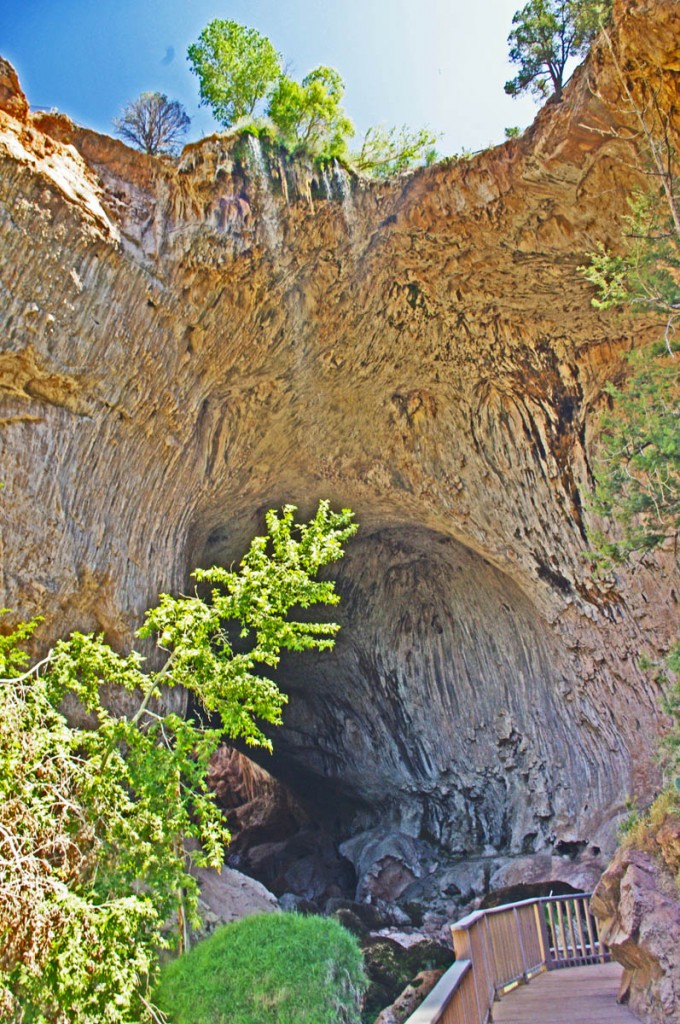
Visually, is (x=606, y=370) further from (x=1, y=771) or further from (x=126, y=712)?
(x=1, y=771)

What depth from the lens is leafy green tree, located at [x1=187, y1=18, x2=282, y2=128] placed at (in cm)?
1342

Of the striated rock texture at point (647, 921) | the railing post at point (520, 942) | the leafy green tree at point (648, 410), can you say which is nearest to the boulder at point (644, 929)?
the striated rock texture at point (647, 921)

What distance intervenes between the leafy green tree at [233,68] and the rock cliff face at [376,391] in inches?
109

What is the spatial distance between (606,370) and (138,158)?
28.0 ft

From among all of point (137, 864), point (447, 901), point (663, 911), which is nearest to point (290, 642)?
point (137, 864)

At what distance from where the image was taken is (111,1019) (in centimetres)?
620

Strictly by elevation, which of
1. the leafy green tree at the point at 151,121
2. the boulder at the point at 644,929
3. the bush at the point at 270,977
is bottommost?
the boulder at the point at 644,929

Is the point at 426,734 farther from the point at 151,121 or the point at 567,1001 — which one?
the point at 151,121

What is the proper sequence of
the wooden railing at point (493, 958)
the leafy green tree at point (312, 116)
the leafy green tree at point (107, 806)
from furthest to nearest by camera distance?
the leafy green tree at point (312, 116) < the leafy green tree at point (107, 806) < the wooden railing at point (493, 958)

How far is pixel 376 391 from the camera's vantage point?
14.2 metres

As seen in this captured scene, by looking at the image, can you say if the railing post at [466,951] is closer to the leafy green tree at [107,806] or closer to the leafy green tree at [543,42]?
the leafy green tree at [107,806]

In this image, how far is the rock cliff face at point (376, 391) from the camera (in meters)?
10.1

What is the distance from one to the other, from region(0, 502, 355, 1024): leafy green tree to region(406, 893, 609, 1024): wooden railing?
2.95 meters

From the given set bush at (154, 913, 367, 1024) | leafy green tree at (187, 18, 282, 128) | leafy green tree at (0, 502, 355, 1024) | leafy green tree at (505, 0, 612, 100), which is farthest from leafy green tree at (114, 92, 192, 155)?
bush at (154, 913, 367, 1024)
